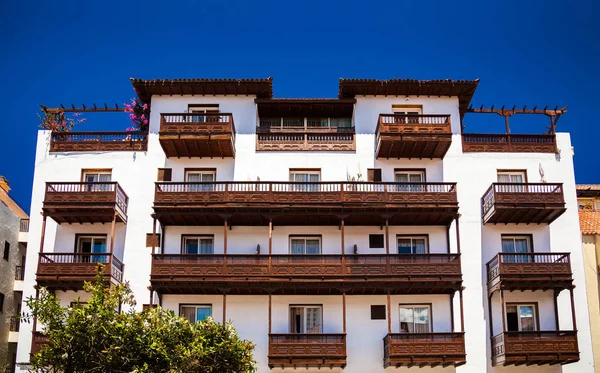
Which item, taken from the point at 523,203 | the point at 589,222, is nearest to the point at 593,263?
the point at 589,222

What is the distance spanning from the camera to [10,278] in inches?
1706

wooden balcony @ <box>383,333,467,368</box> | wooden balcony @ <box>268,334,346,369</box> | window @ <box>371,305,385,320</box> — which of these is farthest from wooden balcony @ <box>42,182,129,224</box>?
wooden balcony @ <box>383,333,467,368</box>

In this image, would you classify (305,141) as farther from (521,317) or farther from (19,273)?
(19,273)

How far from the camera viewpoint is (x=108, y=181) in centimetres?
3988

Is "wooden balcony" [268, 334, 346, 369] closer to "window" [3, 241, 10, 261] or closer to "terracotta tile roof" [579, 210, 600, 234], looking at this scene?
"terracotta tile roof" [579, 210, 600, 234]

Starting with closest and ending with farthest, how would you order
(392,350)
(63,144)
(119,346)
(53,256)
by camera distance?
(119,346) → (392,350) → (53,256) → (63,144)

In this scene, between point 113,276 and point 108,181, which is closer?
point 113,276

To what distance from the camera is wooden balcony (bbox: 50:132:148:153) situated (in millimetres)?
40531

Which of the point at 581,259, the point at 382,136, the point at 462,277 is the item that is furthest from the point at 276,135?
the point at 581,259

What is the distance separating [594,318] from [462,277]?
6.89m

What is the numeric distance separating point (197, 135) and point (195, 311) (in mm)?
8083

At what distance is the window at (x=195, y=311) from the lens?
37906 mm

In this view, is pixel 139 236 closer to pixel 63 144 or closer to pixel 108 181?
pixel 108 181

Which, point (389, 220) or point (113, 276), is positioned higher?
point (389, 220)
